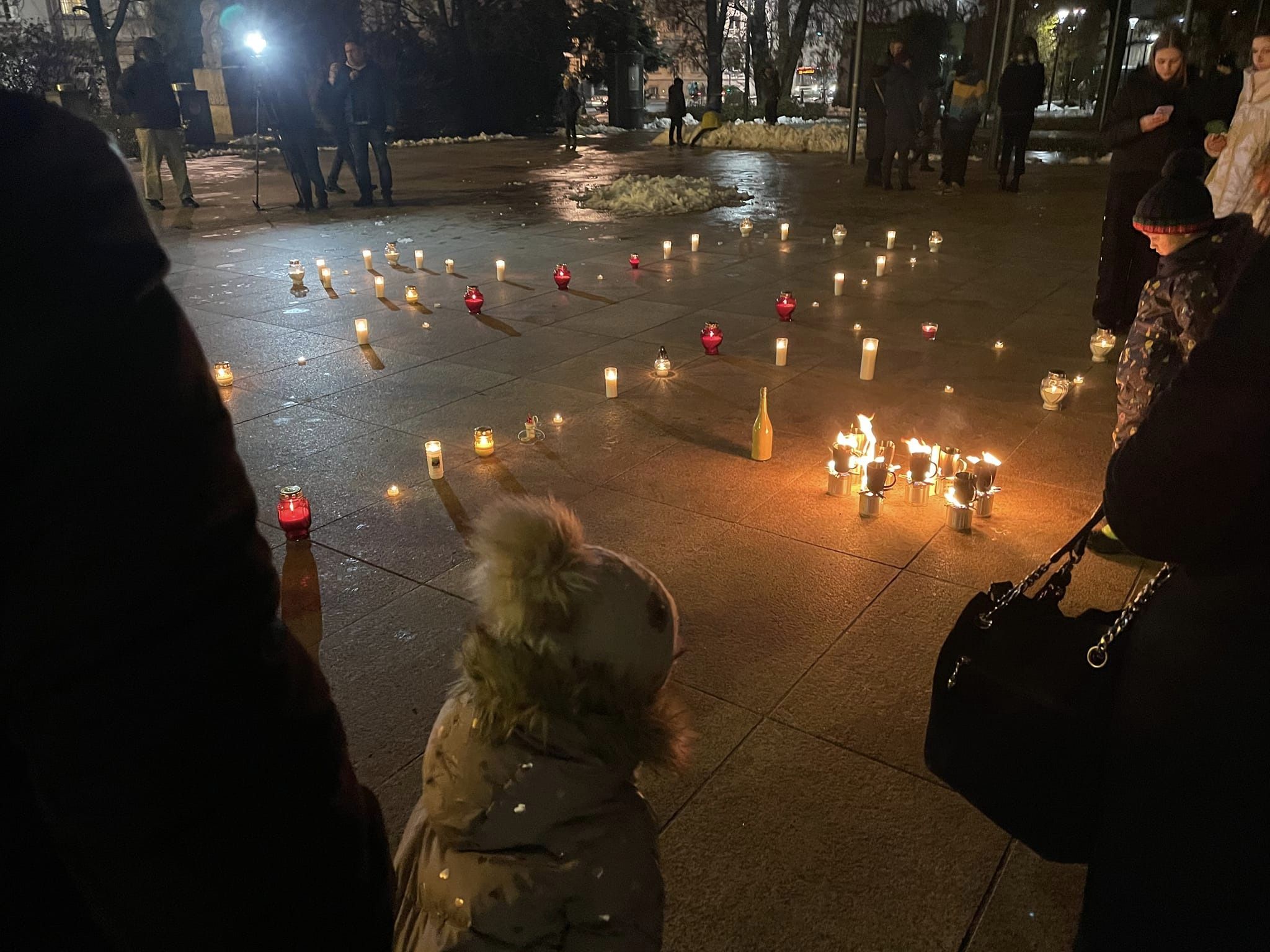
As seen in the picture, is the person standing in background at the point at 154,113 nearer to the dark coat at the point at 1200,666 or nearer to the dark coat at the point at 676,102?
the dark coat at the point at 676,102

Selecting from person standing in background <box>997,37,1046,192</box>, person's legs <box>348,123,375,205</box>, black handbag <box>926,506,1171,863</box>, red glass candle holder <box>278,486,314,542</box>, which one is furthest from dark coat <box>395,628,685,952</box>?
person's legs <box>348,123,375,205</box>

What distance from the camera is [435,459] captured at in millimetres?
4691

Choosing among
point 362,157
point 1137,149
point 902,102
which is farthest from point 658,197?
point 1137,149

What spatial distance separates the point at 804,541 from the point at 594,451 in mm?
1454

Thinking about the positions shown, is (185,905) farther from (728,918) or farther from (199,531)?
(728,918)

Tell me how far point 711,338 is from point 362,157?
1012 centimetres

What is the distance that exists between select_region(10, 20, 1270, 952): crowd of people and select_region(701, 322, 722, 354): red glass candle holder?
5.10m

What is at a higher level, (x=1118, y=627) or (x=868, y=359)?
(x=1118, y=627)

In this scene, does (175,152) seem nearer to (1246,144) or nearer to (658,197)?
(658,197)

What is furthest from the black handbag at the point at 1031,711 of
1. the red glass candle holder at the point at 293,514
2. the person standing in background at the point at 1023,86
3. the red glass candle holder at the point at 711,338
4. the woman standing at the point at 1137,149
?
the person standing in background at the point at 1023,86

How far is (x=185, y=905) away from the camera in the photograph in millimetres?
818

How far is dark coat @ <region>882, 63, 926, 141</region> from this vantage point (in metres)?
14.5

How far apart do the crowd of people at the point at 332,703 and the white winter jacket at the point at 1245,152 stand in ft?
16.1

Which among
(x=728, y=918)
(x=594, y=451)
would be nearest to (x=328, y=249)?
(x=594, y=451)
